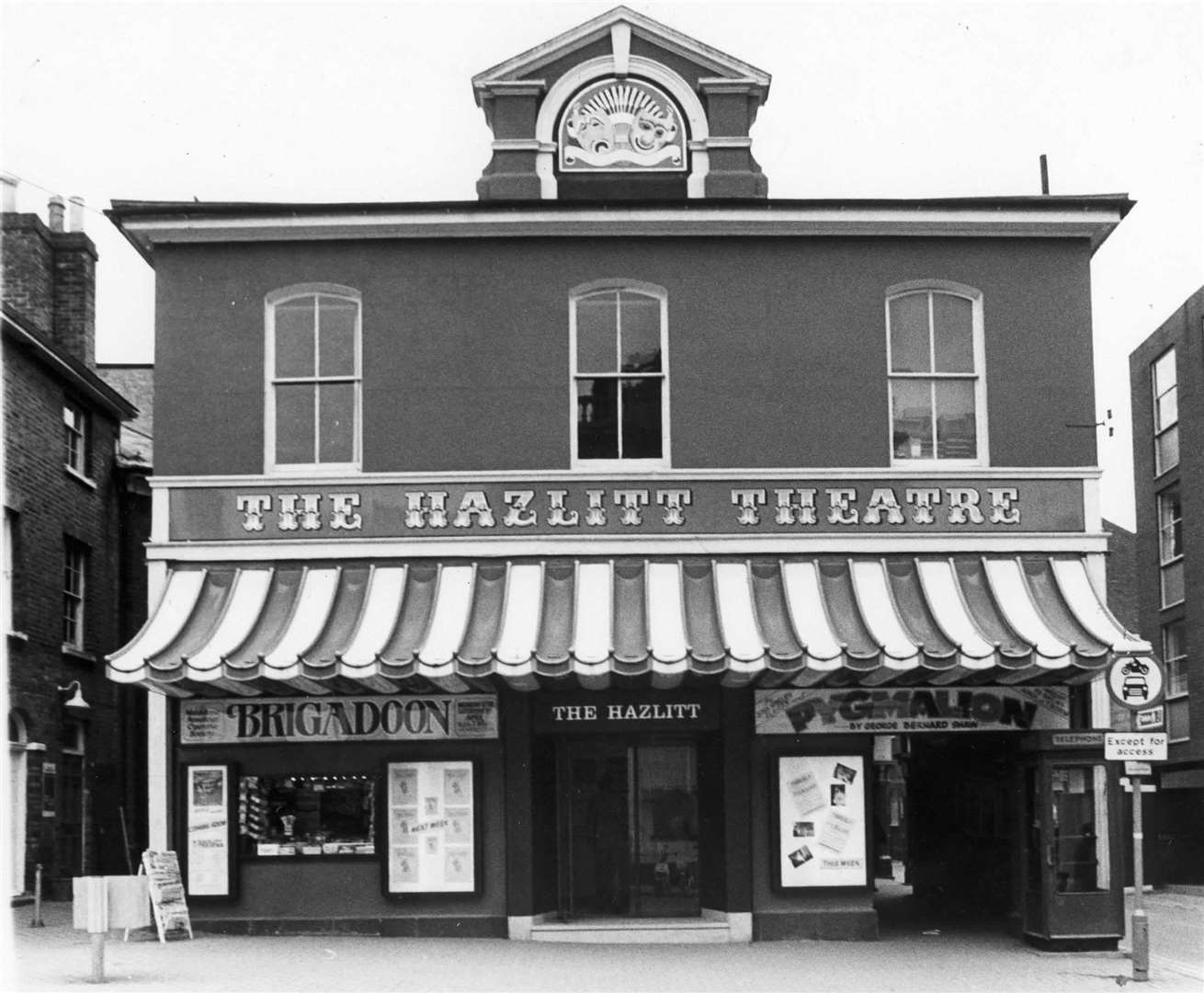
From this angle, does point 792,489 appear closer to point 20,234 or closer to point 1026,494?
point 1026,494

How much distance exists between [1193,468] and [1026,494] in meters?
16.3

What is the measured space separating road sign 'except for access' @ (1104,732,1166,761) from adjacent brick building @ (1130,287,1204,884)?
56.4 feet

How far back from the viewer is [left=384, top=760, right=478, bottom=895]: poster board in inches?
729

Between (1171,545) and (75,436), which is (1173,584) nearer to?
(1171,545)

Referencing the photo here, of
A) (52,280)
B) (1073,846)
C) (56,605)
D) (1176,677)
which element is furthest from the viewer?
(1176,677)

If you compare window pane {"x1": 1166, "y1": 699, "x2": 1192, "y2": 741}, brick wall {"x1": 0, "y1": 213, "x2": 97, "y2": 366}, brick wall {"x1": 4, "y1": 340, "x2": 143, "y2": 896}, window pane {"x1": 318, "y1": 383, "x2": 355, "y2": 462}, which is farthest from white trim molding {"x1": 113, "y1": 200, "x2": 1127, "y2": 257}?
window pane {"x1": 1166, "y1": 699, "x2": 1192, "y2": 741}

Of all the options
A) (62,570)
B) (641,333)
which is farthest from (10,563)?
(641,333)

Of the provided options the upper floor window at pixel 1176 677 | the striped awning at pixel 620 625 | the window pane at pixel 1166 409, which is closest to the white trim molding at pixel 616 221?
the striped awning at pixel 620 625

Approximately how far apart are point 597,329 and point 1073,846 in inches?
306

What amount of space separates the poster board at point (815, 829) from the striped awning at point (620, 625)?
1.07m

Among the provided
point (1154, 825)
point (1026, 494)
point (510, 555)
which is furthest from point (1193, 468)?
point (510, 555)

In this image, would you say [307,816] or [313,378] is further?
[313,378]

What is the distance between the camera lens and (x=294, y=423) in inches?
765

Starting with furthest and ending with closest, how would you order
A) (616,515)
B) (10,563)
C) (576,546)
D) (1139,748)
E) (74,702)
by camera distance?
(74,702) → (10,563) → (616,515) → (576,546) → (1139,748)
